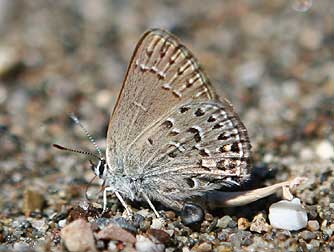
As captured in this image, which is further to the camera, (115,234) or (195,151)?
(195,151)

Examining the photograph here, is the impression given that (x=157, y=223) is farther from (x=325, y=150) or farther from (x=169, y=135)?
(x=325, y=150)

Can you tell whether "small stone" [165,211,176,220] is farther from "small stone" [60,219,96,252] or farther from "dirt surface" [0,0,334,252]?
"small stone" [60,219,96,252]

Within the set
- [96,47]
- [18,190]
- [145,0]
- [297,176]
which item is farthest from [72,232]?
[145,0]

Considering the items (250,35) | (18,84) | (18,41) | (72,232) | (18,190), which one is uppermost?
(250,35)

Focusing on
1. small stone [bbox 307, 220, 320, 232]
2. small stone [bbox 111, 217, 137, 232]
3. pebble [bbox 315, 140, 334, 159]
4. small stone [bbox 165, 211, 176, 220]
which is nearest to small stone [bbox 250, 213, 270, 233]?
small stone [bbox 307, 220, 320, 232]

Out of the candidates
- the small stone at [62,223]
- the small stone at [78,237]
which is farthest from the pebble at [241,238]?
the small stone at [62,223]

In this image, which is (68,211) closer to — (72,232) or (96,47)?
(72,232)

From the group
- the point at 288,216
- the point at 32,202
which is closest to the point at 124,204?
the point at 32,202
